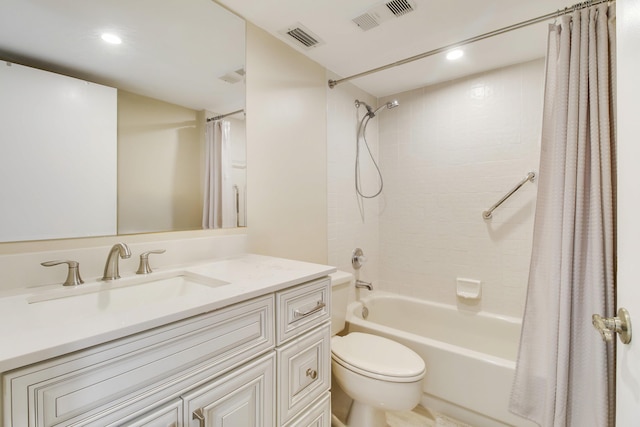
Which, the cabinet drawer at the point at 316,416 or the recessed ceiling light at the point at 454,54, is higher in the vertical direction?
the recessed ceiling light at the point at 454,54

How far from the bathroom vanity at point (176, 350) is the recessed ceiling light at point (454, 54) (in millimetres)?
1665

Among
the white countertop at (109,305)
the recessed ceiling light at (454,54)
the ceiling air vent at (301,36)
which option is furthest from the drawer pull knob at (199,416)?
the recessed ceiling light at (454,54)

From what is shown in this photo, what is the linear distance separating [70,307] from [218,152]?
84 centimetres

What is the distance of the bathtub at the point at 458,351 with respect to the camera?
1508mm

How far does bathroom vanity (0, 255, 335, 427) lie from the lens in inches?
21.1

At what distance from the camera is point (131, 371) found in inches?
24.4

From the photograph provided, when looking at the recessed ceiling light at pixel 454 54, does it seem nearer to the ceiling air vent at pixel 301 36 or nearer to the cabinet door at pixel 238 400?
the ceiling air vent at pixel 301 36

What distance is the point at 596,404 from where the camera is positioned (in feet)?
3.35

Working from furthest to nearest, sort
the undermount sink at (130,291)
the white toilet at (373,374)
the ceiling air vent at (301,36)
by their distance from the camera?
the ceiling air vent at (301,36), the white toilet at (373,374), the undermount sink at (130,291)

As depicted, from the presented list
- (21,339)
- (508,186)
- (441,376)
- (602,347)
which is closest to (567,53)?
(508,186)

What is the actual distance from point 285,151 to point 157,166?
735 mm


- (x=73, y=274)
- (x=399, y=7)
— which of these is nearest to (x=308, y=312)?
(x=73, y=274)

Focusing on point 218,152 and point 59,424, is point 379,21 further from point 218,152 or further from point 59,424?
point 59,424

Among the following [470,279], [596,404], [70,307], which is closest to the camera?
[70,307]
